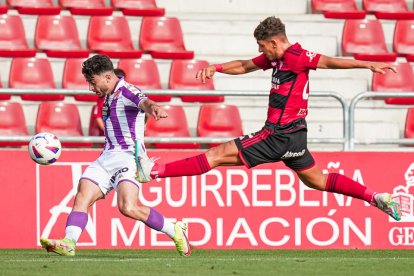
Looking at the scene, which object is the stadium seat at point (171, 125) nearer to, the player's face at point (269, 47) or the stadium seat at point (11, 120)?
the stadium seat at point (11, 120)

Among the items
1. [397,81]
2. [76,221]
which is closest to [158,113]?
[76,221]

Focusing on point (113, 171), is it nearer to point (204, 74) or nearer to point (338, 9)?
→ point (204, 74)

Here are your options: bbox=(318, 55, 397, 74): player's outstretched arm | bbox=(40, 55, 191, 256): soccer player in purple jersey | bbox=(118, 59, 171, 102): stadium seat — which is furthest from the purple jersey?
bbox=(118, 59, 171, 102): stadium seat

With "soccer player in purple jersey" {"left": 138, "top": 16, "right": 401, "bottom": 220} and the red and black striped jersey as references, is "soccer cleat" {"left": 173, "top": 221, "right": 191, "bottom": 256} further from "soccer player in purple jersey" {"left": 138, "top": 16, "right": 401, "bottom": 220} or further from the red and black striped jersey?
the red and black striped jersey

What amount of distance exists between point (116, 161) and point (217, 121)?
4250 millimetres

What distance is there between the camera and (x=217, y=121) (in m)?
14.2

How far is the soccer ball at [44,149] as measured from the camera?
10.4 m

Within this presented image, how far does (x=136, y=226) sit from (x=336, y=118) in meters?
3.68

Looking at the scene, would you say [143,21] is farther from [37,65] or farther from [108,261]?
[108,261]

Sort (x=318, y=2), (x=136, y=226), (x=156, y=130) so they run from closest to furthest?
1. (x=136, y=226)
2. (x=156, y=130)
3. (x=318, y=2)

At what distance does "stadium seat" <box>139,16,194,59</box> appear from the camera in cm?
1572

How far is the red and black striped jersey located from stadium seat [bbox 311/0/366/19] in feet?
21.1

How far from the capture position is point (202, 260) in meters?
9.84

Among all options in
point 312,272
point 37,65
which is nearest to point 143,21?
point 37,65
